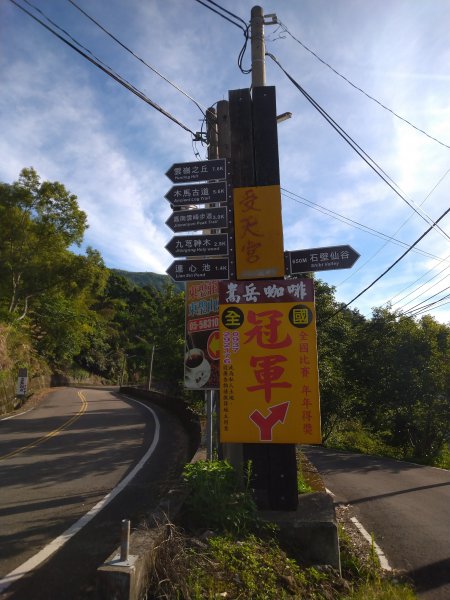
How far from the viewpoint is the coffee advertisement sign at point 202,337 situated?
7.45m

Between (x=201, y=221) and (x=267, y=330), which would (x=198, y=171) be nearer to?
(x=201, y=221)

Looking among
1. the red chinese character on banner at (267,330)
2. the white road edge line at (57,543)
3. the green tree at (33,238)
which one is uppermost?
the green tree at (33,238)

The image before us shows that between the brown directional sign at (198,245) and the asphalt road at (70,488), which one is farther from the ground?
the brown directional sign at (198,245)

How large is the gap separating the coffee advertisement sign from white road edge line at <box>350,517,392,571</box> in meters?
3.20

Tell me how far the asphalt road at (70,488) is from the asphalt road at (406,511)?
359 centimetres

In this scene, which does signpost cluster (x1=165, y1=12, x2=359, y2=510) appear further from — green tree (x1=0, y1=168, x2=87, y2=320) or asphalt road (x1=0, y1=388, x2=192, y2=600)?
green tree (x1=0, y1=168, x2=87, y2=320)

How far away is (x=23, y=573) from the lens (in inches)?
174

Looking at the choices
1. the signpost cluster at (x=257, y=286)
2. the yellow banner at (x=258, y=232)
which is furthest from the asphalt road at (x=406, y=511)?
the yellow banner at (x=258, y=232)

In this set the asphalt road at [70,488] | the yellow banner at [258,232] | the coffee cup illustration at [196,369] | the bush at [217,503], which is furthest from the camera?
the coffee cup illustration at [196,369]

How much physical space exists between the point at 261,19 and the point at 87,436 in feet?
42.1

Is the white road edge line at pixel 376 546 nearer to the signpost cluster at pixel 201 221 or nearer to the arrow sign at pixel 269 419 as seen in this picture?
the arrow sign at pixel 269 419

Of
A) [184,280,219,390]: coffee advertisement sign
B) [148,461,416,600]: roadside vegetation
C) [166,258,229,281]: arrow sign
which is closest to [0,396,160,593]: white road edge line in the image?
[148,461,416,600]: roadside vegetation

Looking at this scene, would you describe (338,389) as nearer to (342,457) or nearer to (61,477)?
(342,457)

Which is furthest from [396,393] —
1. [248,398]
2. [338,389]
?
[248,398]
